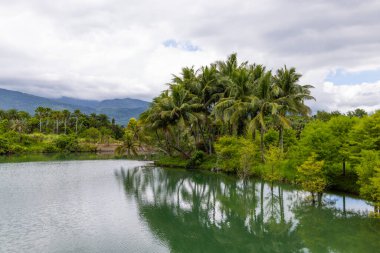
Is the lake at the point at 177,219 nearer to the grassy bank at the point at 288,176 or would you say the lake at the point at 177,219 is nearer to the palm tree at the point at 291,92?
the grassy bank at the point at 288,176

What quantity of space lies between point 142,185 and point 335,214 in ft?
68.2

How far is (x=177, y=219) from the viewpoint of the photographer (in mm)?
23609

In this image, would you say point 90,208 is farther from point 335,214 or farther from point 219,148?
point 219,148

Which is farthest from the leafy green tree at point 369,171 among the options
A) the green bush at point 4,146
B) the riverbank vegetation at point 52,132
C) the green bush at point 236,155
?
the riverbank vegetation at point 52,132

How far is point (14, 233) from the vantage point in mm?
18875

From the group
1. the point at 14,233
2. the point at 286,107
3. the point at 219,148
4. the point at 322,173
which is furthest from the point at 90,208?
the point at 286,107

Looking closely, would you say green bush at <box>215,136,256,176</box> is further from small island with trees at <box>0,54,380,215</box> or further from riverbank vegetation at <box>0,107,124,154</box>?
riverbank vegetation at <box>0,107,124,154</box>

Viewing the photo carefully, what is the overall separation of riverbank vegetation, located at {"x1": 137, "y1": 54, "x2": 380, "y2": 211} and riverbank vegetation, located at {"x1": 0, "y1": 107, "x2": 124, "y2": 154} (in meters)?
35.3

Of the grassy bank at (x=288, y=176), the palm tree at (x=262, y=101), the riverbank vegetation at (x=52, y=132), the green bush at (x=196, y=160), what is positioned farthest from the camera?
the riverbank vegetation at (x=52, y=132)

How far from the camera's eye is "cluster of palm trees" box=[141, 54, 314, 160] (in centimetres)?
4334

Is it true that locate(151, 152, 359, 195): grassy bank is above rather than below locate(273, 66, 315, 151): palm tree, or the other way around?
below

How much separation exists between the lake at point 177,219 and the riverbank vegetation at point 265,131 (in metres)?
2.31

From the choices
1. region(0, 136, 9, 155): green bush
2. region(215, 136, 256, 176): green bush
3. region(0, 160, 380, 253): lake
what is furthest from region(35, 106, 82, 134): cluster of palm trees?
region(0, 160, 380, 253): lake

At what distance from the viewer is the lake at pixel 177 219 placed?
706 inches
